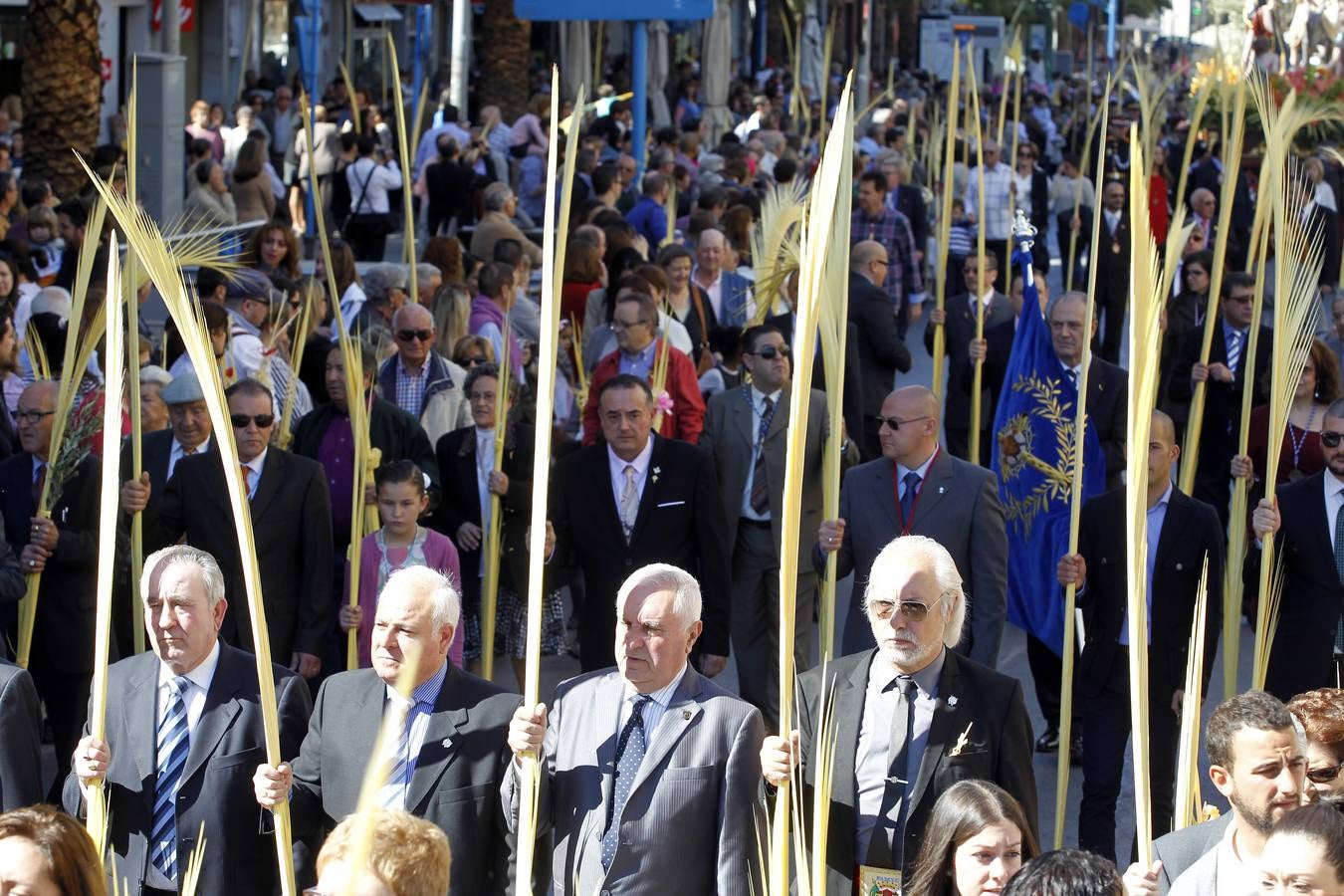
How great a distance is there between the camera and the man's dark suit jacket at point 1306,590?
21.6ft

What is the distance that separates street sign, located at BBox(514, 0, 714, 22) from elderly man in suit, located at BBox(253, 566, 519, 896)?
38.7ft

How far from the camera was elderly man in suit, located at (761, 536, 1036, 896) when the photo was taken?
4.46 metres

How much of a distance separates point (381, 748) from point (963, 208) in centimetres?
1416

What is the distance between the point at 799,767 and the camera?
4.39m

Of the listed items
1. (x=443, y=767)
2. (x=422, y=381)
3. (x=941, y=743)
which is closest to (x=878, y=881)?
(x=941, y=743)

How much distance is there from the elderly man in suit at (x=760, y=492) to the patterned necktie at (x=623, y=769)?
2.85 meters

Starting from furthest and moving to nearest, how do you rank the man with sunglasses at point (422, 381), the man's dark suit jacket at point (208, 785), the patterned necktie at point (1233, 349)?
the patterned necktie at point (1233, 349)
the man with sunglasses at point (422, 381)
the man's dark suit jacket at point (208, 785)

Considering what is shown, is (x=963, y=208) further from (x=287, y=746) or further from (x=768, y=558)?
(x=287, y=746)

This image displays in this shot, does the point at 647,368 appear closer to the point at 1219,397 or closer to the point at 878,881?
the point at 1219,397

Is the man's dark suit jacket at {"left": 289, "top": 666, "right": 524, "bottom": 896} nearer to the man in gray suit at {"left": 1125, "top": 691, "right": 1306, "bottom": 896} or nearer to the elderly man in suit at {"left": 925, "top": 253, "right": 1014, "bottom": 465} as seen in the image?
the man in gray suit at {"left": 1125, "top": 691, "right": 1306, "bottom": 896}

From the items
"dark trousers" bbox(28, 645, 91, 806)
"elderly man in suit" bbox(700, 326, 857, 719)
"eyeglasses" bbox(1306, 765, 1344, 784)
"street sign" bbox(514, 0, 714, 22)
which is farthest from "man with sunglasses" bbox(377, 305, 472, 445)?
"street sign" bbox(514, 0, 714, 22)

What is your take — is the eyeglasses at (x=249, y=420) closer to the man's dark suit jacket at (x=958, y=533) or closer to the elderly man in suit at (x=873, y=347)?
the man's dark suit jacket at (x=958, y=533)

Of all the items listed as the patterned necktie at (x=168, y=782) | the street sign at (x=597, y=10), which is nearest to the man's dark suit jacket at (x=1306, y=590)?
the patterned necktie at (x=168, y=782)

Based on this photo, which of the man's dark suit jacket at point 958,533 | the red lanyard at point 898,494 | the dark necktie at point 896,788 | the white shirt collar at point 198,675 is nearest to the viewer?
the dark necktie at point 896,788
